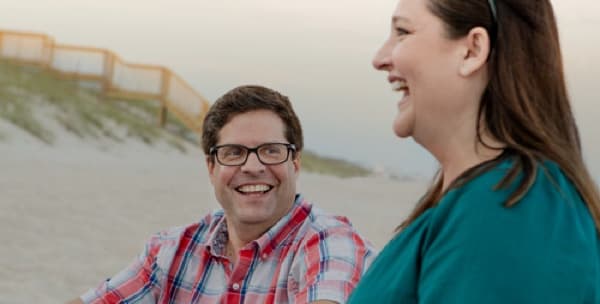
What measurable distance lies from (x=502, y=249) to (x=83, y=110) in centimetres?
2231

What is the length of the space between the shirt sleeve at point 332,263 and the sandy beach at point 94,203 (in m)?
6.96

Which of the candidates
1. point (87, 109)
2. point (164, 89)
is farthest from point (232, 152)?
point (87, 109)

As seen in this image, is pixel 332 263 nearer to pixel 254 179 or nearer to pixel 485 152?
pixel 254 179

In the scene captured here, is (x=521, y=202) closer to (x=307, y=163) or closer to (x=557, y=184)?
(x=557, y=184)

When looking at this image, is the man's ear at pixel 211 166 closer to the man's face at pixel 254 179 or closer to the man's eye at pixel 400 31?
the man's face at pixel 254 179

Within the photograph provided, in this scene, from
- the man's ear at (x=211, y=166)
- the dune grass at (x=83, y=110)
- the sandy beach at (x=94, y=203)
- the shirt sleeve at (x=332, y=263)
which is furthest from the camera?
the dune grass at (x=83, y=110)

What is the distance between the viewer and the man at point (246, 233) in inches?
101

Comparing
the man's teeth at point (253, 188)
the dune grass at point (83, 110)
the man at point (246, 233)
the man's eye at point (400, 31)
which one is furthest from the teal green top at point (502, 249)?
the dune grass at point (83, 110)

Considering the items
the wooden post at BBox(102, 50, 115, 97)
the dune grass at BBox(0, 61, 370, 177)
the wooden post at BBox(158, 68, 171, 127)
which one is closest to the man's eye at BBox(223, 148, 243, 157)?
the wooden post at BBox(158, 68, 171, 127)

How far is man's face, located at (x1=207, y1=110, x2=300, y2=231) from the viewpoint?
2.62 m

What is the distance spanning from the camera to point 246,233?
263cm

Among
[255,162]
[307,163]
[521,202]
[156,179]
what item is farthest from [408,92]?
[307,163]

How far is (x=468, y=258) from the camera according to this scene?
1.27 meters

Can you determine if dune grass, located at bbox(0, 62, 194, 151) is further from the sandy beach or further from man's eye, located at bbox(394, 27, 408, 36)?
man's eye, located at bbox(394, 27, 408, 36)
